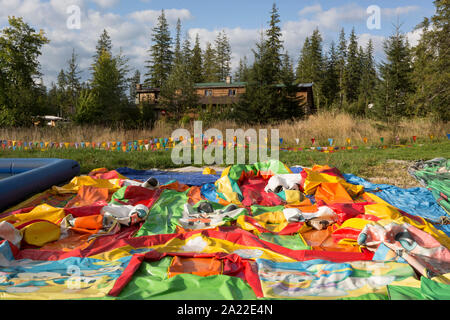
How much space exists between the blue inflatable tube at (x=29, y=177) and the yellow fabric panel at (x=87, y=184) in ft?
0.97

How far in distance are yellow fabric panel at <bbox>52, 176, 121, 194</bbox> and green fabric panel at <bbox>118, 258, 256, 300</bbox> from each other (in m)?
3.00

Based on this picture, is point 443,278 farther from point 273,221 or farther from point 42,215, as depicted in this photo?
point 42,215

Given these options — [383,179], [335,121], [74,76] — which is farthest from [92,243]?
[74,76]

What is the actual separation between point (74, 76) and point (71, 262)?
119 ft

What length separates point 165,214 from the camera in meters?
4.10

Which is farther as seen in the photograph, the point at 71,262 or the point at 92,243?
the point at 92,243

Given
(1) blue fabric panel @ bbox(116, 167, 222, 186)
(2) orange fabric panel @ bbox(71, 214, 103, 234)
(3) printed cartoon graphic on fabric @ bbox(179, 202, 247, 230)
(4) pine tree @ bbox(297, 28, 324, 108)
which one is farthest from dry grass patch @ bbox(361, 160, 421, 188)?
(4) pine tree @ bbox(297, 28, 324, 108)

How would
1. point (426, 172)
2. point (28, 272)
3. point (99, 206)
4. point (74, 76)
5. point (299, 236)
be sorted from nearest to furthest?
A: 1. point (28, 272)
2. point (299, 236)
3. point (99, 206)
4. point (426, 172)
5. point (74, 76)

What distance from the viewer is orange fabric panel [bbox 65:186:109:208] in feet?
14.9

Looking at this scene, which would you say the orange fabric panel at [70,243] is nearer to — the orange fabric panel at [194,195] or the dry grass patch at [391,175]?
the orange fabric panel at [194,195]

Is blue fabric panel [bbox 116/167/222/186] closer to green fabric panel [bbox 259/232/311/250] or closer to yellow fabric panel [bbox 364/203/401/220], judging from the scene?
green fabric panel [bbox 259/232/311/250]

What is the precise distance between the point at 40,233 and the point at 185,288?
1.99 metres

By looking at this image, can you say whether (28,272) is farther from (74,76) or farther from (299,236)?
(74,76)
